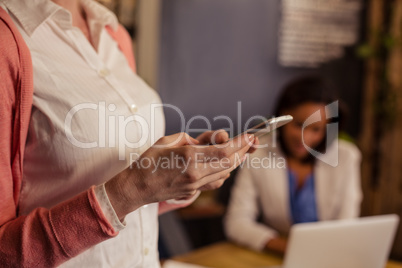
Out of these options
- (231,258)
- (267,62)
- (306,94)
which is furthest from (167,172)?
(267,62)

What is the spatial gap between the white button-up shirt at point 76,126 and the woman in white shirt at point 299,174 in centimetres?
135

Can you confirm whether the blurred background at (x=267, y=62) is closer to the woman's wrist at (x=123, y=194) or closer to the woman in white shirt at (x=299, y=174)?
the woman in white shirt at (x=299, y=174)

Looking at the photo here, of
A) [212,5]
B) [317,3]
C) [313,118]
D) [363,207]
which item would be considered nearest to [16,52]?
[313,118]

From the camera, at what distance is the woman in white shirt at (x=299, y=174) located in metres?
2.17

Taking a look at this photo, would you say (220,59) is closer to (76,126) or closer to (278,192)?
(278,192)

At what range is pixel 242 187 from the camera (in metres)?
2.29

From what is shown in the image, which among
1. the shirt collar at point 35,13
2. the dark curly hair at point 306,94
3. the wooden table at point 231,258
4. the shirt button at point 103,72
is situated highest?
the shirt collar at point 35,13

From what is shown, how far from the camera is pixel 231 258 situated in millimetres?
1727

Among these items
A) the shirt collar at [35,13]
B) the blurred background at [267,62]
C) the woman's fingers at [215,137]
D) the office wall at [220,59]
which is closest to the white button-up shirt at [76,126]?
the shirt collar at [35,13]

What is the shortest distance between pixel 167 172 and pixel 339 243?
1.02 meters

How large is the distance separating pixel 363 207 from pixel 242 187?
1.98 metres

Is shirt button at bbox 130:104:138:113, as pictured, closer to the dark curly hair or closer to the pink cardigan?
the pink cardigan

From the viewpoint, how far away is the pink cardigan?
2.26ft

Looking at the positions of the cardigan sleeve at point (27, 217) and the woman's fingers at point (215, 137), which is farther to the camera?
the woman's fingers at point (215, 137)
